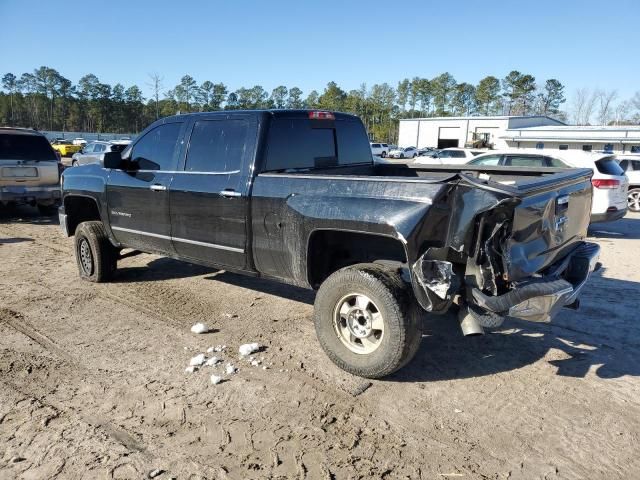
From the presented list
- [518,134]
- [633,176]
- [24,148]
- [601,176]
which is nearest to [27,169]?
[24,148]

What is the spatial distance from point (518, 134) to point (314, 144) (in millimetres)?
49752

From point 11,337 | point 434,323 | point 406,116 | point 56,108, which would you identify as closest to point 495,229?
point 434,323

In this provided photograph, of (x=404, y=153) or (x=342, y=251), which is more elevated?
(x=404, y=153)

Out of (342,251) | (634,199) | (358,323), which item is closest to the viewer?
(358,323)

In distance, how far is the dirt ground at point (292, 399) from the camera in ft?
9.31

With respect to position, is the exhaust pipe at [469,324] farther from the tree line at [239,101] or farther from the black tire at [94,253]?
the tree line at [239,101]

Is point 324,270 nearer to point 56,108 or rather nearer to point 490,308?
point 490,308

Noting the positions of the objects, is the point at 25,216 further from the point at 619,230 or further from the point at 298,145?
the point at 619,230

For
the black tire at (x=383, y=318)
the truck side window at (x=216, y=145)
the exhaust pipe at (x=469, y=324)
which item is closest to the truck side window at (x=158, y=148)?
the truck side window at (x=216, y=145)

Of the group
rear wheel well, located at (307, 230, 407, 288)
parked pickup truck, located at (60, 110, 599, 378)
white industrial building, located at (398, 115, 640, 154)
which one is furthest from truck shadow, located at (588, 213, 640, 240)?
white industrial building, located at (398, 115, 640, 154)

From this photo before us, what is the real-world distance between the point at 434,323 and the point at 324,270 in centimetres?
144

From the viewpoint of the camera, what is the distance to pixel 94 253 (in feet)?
20.6

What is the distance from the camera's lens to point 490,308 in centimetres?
330

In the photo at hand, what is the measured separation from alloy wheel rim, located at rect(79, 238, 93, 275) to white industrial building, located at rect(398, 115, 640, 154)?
4132 cm
